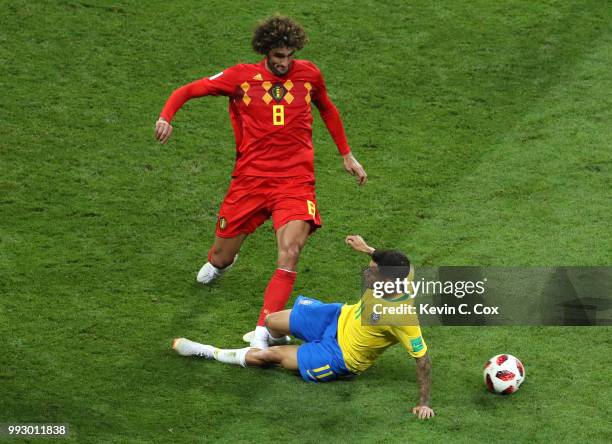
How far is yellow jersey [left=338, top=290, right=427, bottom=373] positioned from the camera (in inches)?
328

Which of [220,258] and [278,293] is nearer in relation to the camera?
[278,293]

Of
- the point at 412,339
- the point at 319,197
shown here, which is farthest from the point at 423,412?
the point at 319,197

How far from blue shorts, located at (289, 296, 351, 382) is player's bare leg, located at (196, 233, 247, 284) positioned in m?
1.13

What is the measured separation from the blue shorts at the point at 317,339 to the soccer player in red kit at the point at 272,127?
0.58m

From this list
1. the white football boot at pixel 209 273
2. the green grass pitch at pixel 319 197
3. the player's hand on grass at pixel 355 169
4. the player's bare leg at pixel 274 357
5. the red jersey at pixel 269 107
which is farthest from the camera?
the white football boot at pixel 209 273

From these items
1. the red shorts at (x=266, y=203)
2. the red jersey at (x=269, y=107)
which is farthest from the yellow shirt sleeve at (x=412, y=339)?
the red jersey at (x=269, y=107)

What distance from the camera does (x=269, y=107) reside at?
9562 millimetres

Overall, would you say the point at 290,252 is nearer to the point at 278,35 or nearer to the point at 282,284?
the point at 282,284

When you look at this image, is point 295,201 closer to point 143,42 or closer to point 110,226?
point 110,226

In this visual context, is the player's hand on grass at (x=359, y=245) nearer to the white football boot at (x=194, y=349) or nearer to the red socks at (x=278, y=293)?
the red socks at (x=278, y=293)

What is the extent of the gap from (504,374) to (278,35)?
294 cm

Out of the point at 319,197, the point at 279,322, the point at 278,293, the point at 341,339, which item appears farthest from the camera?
the point at 319,197

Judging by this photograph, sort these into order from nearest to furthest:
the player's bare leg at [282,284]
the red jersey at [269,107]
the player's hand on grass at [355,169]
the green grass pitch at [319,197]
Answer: the green grass pitch at [319,197] → the player's bare leg at [282,284] → the red jersey at [269,107] → the player's hand on grass at [355,169]

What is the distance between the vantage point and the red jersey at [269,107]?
956cm
